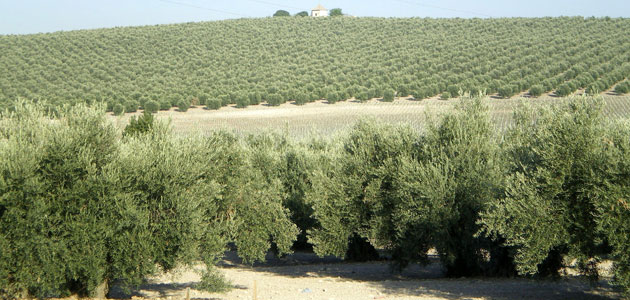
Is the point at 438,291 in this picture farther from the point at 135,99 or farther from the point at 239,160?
the point at 135,99

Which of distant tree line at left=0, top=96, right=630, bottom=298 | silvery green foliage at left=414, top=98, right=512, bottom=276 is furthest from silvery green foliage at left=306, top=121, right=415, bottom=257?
distant tree line at left=0, top=96, right=630, bottom=298

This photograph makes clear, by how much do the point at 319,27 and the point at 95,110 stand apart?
89.4m

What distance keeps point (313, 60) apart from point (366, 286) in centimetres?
6382

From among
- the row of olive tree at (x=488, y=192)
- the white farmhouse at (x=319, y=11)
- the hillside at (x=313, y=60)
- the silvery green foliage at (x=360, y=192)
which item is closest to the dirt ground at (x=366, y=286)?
the row of olive tree at (x=488, y=192)

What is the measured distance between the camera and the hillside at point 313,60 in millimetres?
59344

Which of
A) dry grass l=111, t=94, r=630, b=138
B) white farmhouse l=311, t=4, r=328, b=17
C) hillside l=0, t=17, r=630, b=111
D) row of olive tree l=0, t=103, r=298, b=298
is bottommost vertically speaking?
row of olive tree l=0, t=103, r=298, b=298

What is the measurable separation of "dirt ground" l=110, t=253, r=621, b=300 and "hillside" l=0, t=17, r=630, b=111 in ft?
118

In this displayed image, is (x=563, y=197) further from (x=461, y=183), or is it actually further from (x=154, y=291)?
(x=154, y=291)

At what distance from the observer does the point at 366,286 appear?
17.1 meters

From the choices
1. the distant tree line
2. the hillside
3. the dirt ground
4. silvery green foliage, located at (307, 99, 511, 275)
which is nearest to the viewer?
the distant tree line

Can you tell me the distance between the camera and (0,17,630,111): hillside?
59.3 metres

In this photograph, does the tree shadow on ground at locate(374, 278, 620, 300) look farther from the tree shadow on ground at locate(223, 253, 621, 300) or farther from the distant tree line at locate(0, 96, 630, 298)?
the distant tree line at locate(0, 96, 630, 298)

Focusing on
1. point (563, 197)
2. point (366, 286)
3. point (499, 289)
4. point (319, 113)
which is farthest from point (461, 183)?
point (319, 113)

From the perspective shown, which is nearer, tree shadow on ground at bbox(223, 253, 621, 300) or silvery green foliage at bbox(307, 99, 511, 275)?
tree shadow on ground at bbox(223, 253, 621, 300)
